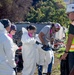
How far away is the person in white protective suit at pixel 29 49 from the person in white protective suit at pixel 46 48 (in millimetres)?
238

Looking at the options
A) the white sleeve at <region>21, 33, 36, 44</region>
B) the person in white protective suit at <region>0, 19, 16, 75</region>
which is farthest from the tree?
the person in white protective suit at <region>0, 19, 16, 75</region>

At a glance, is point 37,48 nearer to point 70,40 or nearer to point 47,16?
point 70,40

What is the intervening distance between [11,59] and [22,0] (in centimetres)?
4033

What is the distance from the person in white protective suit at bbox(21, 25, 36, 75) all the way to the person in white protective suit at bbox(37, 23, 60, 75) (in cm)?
24

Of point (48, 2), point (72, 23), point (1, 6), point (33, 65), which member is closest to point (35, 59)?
point (33, 65)

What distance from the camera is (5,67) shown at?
5.77 meters

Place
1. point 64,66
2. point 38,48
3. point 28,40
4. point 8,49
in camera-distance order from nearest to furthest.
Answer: point 8,49
point 64,66
point 28,40
point 38,48

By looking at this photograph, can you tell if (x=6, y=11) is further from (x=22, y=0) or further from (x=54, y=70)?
(x=54, y=70)

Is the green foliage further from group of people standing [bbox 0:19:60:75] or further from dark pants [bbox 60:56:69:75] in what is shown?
dark pants [bbox 60:56:69:75]

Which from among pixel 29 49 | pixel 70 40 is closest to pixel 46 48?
pixel 29 49

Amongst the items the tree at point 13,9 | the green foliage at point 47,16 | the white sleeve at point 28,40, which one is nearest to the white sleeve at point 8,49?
the white sleeve at point 28,40

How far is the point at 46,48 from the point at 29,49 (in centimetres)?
50

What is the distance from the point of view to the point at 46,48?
362 inches

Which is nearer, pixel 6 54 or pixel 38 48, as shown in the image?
pixel 6 54
